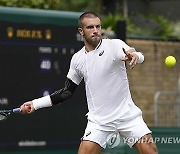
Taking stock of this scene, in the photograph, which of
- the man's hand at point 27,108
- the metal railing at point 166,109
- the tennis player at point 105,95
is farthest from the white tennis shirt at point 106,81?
the metal railing at point 166,109

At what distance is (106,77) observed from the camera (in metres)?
8.05

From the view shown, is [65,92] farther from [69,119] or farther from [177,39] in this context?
[177,39]

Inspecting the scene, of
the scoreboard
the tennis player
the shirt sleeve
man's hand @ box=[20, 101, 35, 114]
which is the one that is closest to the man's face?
the tennis player

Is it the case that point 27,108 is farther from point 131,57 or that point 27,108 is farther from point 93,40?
point 131,57

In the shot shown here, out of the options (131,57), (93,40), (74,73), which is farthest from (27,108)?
(131,57)

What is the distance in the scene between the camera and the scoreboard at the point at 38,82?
32.5ft

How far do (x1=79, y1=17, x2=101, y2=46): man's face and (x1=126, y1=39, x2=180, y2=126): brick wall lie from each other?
6.48m

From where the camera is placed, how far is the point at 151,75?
49.8 feet

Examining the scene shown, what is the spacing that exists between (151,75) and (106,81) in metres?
7.19

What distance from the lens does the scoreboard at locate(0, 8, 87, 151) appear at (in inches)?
390

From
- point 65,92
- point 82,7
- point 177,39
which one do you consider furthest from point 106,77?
point 82,7

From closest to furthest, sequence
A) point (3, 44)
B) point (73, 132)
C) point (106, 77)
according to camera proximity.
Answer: point (106, 77) < point (3, 44) < point (73, 132)

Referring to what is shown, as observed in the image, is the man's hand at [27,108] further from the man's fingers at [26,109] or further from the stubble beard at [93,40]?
the stubble beard at [93,40]

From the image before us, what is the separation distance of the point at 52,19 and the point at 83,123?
4.60 feet
